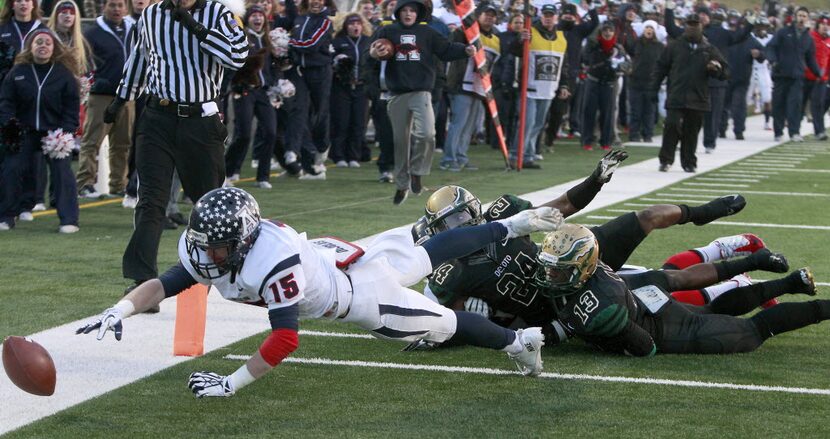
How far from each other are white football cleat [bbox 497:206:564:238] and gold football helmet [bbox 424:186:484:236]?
59 cm

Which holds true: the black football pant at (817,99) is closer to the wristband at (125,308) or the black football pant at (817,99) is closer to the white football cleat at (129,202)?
the white football cleat at (129,202)

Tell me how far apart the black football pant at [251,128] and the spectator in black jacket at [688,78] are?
5.19 metres

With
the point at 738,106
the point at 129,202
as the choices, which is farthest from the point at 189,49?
the point at 738,106

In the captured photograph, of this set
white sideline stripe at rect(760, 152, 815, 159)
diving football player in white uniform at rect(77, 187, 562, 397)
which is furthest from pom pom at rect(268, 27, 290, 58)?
white sideline stripe at rect(760, 152, 815, 159)

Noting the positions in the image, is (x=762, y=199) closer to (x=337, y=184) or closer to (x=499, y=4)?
(x=337, y=184)

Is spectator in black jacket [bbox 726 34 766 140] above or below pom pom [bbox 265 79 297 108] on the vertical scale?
below

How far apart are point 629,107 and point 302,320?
616 inches

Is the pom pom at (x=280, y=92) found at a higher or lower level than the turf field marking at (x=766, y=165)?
higher

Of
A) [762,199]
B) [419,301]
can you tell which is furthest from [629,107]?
[419,301]

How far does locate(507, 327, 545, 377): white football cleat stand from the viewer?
5.78 metres

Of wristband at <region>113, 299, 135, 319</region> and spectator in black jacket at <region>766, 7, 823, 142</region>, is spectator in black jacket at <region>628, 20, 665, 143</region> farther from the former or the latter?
wristband at <region>113, 299, 135, 319</region>

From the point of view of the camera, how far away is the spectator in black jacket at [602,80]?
19.2m

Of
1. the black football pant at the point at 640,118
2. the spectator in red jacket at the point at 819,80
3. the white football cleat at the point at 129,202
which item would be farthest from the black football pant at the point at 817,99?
the white football cleat at the point at 129,202

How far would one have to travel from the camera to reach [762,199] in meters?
13.8
